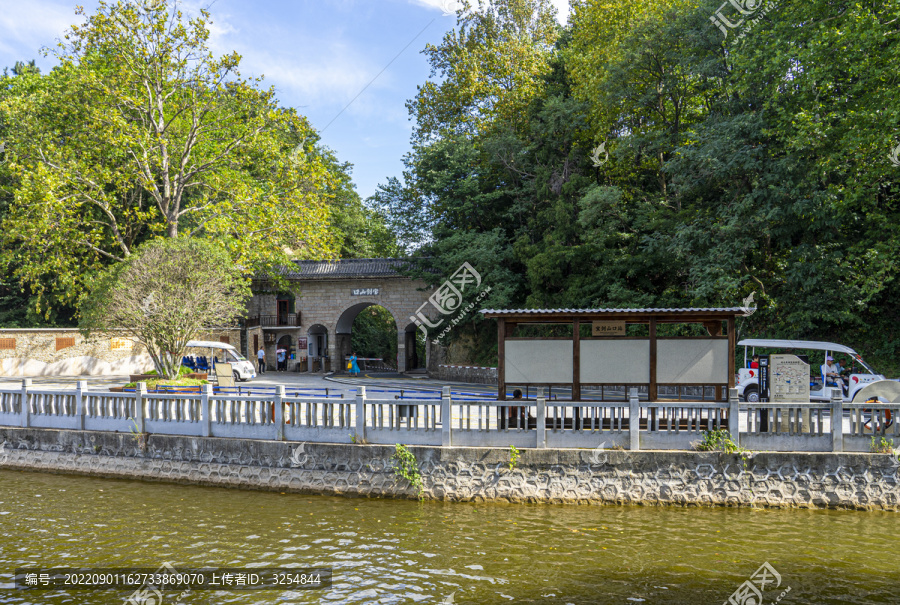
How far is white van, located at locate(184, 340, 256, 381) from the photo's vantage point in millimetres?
25609

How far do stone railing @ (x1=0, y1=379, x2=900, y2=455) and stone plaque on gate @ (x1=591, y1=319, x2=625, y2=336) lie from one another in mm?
1486

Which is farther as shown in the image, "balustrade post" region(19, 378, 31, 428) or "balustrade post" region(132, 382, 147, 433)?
"balustrade post" region(19, 378, 31, 428)

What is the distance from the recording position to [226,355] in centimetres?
2822

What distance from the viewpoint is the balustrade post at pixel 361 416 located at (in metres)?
11.2

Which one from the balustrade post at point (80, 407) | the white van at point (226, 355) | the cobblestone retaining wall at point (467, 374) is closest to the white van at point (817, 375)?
the cobblestone retaining wall at point (467, 374)

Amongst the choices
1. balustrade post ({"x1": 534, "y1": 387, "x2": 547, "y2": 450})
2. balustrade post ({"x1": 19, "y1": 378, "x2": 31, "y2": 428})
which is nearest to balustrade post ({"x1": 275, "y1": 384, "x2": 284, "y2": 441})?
balustrade post ({"x1": 534, "y1": 387, "x2": 547, "y2": 450})

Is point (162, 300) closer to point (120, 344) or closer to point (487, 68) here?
point (120, 344)

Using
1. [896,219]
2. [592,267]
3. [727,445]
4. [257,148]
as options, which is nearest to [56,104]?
[257,148]

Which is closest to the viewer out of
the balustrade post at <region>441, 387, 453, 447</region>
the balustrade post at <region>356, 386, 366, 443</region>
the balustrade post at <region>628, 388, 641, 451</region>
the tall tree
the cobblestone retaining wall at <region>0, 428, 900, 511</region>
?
the cobblestone retaining wall at <region>0, 428, 900, 511</region>

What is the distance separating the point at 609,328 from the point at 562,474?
3042mm

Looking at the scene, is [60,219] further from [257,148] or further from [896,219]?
[896,219]

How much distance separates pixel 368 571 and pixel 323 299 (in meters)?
27.9

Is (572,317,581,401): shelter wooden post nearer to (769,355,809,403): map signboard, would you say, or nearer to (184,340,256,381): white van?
(769,355,809,403): map signboard

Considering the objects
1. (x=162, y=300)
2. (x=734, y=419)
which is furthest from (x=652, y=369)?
(x=162, y=300)
